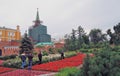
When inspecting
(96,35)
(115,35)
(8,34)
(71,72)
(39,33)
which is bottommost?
(71,72)

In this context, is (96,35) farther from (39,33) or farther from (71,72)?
(71,72)

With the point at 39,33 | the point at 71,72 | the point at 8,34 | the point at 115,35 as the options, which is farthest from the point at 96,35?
the point at 71,72

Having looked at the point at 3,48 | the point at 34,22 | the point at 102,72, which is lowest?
the point at 102,72

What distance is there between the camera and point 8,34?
7988cm

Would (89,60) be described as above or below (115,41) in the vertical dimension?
below

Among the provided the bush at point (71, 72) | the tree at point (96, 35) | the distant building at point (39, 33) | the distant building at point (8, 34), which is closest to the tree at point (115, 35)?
the tree at point (96, 35)

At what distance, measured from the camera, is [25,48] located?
5000 centimetres

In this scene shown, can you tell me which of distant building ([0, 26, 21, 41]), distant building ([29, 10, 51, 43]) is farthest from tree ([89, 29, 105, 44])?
distant building ([0, 26, 21, 41])

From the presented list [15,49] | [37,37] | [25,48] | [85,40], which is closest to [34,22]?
[37,37]

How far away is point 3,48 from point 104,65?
166 ft

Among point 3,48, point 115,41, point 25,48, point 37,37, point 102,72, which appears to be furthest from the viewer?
point 37,37

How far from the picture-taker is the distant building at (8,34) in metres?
77.8

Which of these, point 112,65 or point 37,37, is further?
point 37,37

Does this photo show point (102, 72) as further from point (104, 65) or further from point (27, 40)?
point (27, 40)
